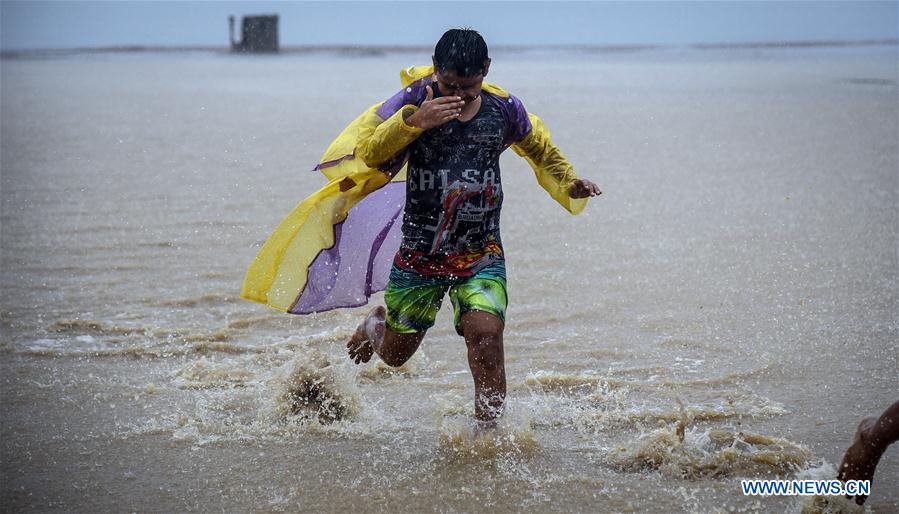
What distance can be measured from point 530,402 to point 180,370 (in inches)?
63.7

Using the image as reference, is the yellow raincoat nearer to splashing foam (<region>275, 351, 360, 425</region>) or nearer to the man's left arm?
the man's left arm

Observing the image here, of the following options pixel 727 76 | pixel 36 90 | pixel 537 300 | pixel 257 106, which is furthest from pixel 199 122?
pixel 727 76

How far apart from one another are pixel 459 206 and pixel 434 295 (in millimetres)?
361

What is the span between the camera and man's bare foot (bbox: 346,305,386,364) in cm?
424

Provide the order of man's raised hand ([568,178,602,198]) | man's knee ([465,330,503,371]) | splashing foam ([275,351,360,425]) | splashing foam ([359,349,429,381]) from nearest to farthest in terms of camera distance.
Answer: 1. man's knee ([465,330,503,371])
2. man's raised hand ([568,178,602,198])
3. splashing foam ([275,351,360,425])
4. splashing foam ([359,349,429,381])

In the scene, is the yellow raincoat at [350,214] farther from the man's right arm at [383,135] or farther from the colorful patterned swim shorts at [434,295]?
the colorful patterned swim shorts at [434,295]

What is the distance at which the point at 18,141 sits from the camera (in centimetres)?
1230

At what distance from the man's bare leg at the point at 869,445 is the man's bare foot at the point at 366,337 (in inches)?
69.9

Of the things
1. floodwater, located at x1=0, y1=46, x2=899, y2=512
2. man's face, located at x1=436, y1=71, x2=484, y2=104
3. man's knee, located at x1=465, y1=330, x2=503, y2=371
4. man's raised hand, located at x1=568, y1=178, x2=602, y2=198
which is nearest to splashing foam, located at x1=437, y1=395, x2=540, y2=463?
floodwater, located at x1=0, y1=46, x2=899, y2=512

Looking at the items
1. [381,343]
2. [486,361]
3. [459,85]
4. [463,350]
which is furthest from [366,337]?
[459,85]

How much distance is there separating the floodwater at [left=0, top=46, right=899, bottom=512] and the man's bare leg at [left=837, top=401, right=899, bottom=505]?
6.7 inches

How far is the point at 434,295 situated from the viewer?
398 centimetres

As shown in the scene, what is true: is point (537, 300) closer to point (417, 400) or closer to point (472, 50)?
point (417, 400)

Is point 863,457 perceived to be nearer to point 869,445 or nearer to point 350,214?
point 869,445
